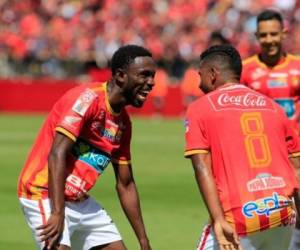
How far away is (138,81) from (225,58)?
79cm

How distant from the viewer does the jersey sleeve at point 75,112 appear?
21.7 ft

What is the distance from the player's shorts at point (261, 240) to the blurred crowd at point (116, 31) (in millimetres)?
24358

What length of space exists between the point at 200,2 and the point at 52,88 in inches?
239

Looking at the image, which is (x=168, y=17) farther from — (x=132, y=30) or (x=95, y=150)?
(x=95, y=150)

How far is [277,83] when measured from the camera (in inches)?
431

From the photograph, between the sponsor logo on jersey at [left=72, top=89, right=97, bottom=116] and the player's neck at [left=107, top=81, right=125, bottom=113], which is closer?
the sponsor logo on jersey at [left=72, top=89, right=97, bottom=116]

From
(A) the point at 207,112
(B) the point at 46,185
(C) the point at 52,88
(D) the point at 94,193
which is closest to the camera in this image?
(A) the point at 207,112

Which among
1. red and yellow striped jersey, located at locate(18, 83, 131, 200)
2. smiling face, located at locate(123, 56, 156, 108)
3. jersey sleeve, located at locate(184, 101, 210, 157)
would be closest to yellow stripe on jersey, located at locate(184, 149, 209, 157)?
Answer: jersey sleeve, located at locate(184, 101, 210, 157)

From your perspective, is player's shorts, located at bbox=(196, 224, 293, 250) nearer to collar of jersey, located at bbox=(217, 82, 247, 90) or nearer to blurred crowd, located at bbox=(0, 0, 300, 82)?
collar of jersey, located at bbox=(217, 82, 247, 90)

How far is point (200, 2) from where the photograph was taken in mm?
33500

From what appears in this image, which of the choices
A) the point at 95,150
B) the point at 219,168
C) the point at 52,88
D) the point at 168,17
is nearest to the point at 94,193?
the point at 95,150

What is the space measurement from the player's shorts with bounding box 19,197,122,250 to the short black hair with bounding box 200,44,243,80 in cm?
156

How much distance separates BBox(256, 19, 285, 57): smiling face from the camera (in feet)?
35.0

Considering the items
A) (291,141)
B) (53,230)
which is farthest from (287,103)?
(53,230)
